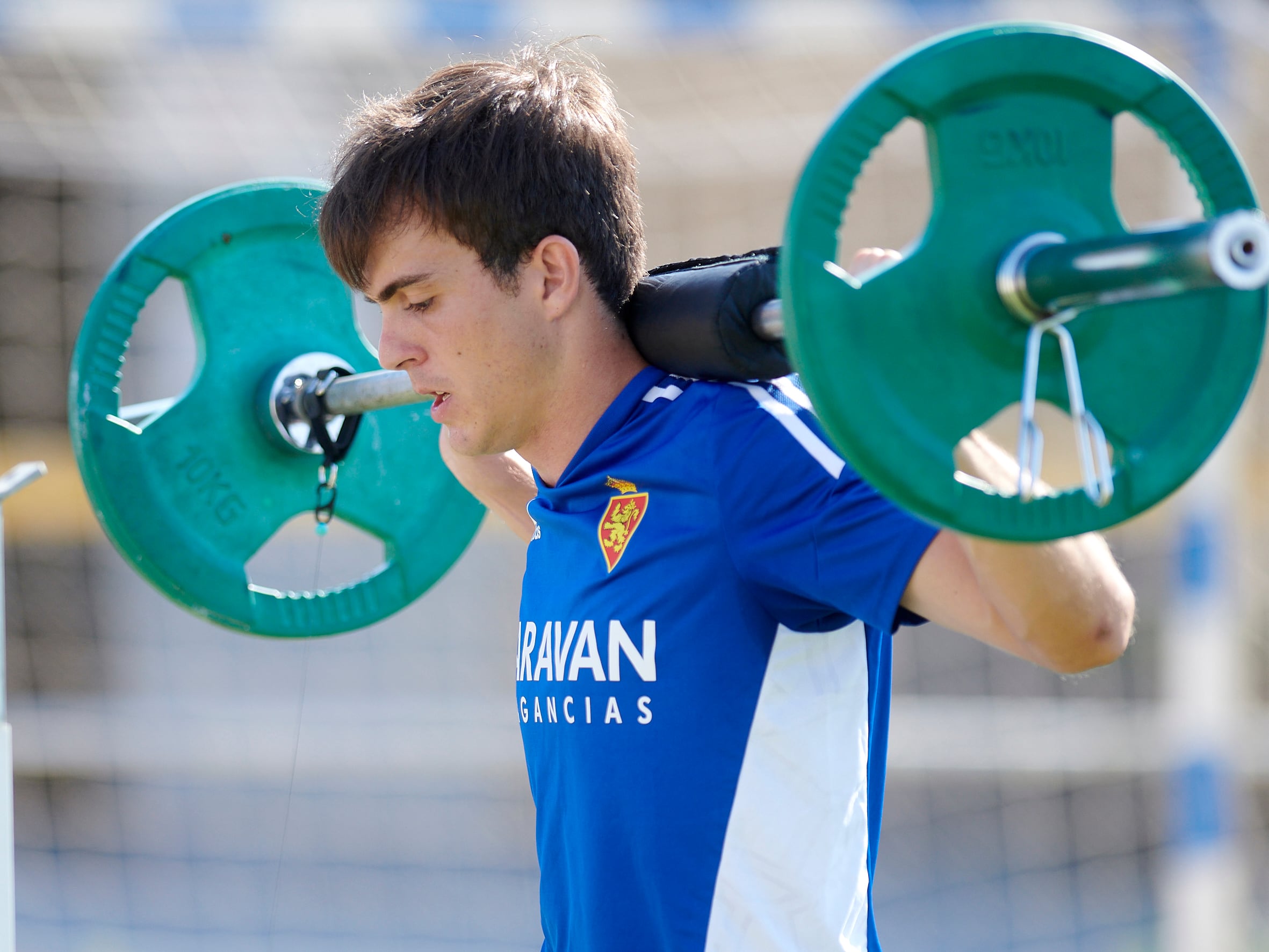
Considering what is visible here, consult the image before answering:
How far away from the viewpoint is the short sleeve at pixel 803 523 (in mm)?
907

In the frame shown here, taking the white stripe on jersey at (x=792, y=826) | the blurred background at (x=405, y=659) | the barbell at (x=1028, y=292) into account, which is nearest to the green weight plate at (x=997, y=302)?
the barbell at (x=1028, y=292)

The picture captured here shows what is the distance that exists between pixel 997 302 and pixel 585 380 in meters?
0.51

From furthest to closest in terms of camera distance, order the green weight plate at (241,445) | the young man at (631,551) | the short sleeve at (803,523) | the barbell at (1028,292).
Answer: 1. the green weight plate at (241,445)
2. the young man at (631,551)
3. the short sleeve at (803,523)
4. the barbell at (1028,292)

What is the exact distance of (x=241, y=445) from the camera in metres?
1.57

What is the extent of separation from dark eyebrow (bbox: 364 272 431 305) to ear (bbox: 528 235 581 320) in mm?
94

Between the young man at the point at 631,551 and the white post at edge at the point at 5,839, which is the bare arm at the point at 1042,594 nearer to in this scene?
the young man at the point at 631,551

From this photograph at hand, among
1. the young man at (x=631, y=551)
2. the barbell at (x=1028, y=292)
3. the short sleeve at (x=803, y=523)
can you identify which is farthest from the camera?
the young man at (x=631, y=551)

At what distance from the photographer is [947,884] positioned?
4918 mm

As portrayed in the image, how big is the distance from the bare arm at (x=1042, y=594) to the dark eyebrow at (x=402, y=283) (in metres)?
0.54

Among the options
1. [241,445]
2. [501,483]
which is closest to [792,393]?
[501,483]

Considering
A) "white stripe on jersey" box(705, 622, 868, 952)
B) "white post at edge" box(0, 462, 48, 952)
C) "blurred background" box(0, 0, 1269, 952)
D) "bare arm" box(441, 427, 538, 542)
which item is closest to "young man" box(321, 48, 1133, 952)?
"white stripe on jersey" box(705, 622, 868, 952)

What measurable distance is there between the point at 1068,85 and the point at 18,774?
517cm

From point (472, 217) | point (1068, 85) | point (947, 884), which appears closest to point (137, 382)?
point (947, 884)

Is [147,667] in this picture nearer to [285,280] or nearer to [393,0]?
[393,0]
